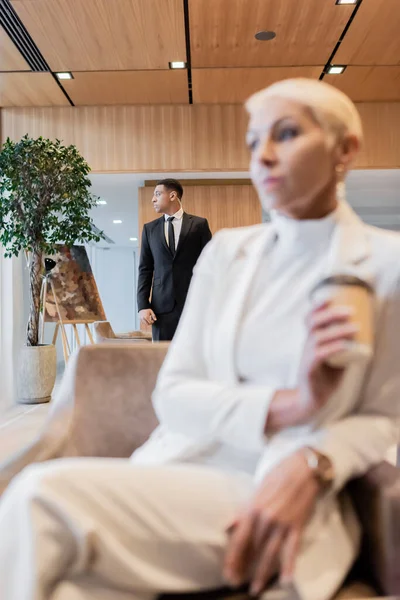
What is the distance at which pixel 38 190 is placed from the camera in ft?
18.1

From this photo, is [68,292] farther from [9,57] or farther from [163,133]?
[9,57]

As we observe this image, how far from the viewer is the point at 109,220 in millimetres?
11680

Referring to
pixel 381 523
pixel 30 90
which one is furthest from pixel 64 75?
pixel 381 523

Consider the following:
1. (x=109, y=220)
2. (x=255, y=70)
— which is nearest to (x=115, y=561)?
(x=255, y=70)

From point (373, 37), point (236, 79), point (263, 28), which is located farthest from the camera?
point (236, 79)

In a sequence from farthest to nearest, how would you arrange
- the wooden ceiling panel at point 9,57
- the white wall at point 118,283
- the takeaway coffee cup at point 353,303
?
1. the white wall at point 118,283
2. the wooden ceiling panel at point 9,57
3. the takeaway coffee cup at point 353,303

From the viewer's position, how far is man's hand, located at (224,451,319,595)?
808 mm

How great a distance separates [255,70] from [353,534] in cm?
542

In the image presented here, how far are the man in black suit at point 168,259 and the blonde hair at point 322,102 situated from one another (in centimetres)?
355

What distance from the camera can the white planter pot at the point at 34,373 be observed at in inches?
221

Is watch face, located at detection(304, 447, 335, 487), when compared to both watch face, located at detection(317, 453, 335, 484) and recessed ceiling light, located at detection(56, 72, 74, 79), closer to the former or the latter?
watch face, located at detection(317, 453, 335, 484)

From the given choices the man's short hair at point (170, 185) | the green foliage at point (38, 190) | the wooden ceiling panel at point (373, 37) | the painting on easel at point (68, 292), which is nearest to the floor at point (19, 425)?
the painting on easel at point (68, 292)

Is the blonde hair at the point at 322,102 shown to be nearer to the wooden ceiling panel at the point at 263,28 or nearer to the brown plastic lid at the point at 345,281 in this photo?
the brown plastic lid at the point at 345,281

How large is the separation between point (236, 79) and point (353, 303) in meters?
5.65
